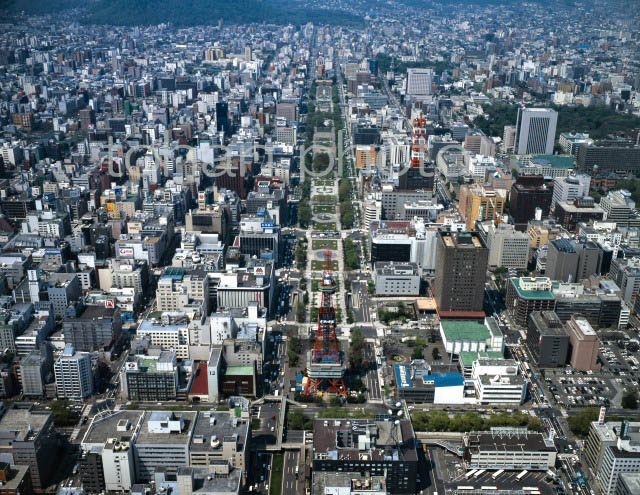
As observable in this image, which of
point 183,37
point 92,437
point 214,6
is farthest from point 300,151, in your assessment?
point 214,6

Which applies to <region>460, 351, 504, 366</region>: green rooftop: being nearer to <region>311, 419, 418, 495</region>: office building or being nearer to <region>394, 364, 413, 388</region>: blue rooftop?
<region>394, 364, 413, 388</region>: blue rooftop

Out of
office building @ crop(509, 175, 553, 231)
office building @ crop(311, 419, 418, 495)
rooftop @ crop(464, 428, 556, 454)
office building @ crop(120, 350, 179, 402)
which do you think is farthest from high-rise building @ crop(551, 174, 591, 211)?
office building @ crop(120, 350, 179, 402)

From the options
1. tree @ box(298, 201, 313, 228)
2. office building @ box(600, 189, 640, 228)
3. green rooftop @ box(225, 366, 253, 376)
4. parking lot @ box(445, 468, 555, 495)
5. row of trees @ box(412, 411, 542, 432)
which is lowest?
parking lot @ box(445, 468, 555, 495)

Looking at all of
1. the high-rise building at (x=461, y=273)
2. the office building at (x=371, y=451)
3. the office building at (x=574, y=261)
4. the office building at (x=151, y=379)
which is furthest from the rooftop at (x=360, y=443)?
the office building at (x=574, y=261)

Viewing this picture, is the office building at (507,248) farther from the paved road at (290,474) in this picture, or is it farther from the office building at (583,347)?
the paved road at (290,474)

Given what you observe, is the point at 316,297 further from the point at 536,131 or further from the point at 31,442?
the point at 536,131
